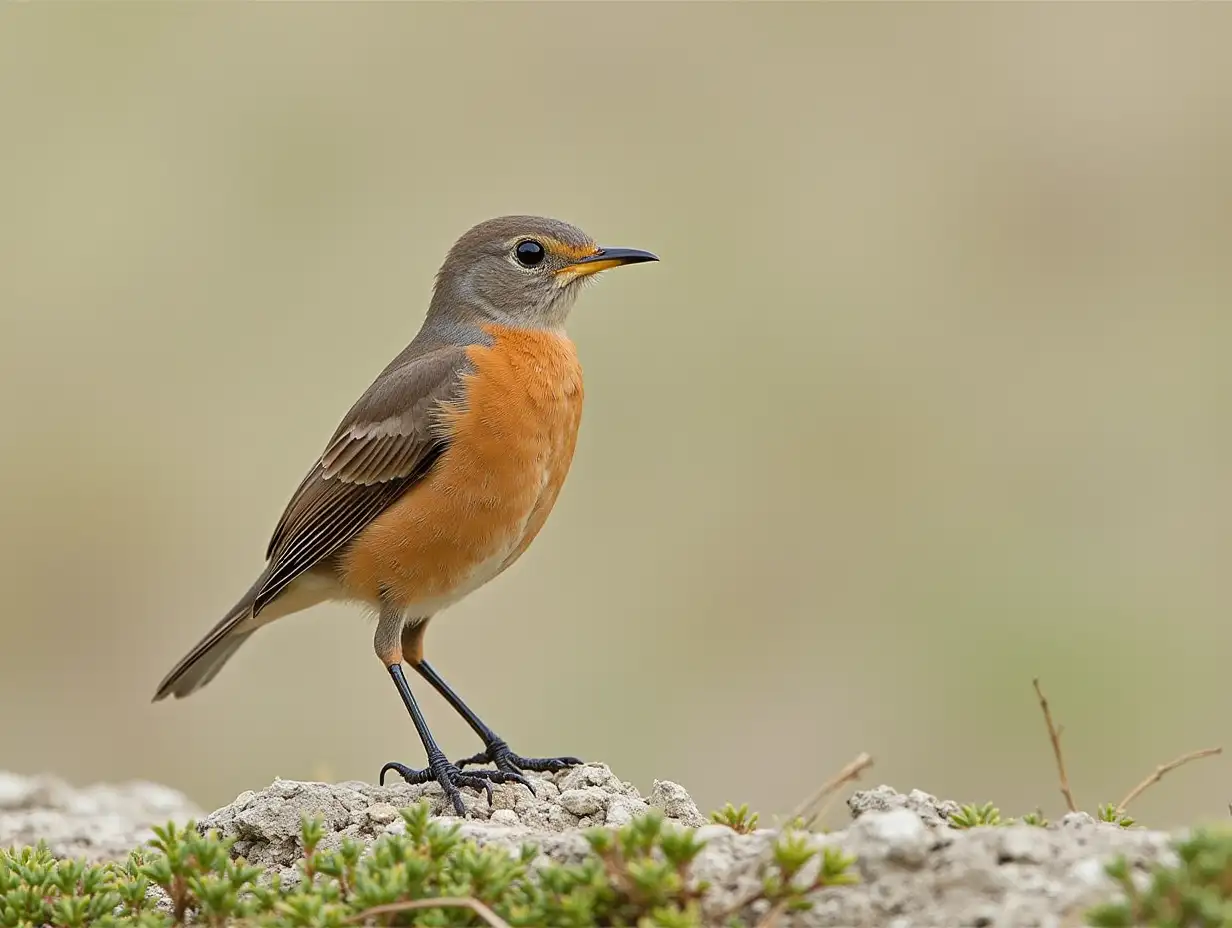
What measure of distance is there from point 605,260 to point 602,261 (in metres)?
0.02

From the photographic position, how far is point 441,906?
13.5ft

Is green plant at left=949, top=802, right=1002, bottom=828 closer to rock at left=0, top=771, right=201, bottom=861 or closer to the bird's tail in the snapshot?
rock at left=0, top=771, right=201, bottom=861

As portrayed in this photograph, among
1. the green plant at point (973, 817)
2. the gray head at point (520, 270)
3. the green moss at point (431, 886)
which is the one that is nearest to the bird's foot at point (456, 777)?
the green moss at point (431, 886)

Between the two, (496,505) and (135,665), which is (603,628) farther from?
(496,505)

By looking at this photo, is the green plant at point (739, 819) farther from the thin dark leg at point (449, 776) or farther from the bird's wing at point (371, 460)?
the bird's wing at point (371, 460)

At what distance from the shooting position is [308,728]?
40.1 feet

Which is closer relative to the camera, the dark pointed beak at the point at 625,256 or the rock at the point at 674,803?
the rock at the point at 674,803

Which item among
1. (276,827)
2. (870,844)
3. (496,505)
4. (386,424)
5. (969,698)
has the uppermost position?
(386,424)

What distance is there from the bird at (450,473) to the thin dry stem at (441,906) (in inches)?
86.1

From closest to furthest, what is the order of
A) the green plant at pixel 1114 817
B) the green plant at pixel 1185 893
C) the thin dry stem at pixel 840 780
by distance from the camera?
1. the green plant at pixel 1185 893
2. the thin dry stem at pixel 840 780
3. the green plant at pixel 1114 817

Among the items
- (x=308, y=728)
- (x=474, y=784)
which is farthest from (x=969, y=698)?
(x=474, y=784)

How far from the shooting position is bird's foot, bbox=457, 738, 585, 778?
6.71m

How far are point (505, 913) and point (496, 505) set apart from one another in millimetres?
3115

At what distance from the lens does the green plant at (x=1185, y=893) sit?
3555mm
